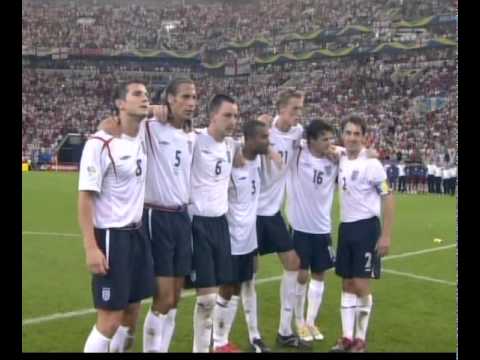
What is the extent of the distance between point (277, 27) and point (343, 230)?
46.9 meters

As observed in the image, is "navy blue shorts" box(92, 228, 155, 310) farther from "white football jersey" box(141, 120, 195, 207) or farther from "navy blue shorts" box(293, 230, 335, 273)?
"navy blue shorts" box(293, 230, 335, 273)

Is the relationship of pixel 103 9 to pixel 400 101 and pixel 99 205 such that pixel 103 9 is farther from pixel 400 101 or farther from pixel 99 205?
pixel 99 205

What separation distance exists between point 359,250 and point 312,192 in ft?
2.85

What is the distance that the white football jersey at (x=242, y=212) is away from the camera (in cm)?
637

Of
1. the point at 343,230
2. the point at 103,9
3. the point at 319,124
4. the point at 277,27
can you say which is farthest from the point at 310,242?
the point at 103,9

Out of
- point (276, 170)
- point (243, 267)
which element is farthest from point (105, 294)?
point (276, 170)

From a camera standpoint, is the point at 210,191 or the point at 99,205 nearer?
the point at 99,205

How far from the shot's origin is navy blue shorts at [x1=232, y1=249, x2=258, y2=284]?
639 centimetres

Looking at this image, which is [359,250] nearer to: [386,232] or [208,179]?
[386,232]

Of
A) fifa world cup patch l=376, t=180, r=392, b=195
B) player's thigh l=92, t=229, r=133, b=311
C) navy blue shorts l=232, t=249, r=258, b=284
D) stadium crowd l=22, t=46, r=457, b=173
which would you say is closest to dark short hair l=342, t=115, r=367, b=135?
fifa world cup patch l=376, t=180, r=392, b=195

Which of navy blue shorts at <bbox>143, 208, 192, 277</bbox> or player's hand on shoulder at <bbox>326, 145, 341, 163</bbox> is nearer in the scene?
navy blue shorts at <bbox>143, 208, 192, 277</bbox>

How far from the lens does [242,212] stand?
641 centimetres

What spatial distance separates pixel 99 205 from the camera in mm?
5074

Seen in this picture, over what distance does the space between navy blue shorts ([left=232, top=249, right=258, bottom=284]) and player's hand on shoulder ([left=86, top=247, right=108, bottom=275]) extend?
1777 mm
